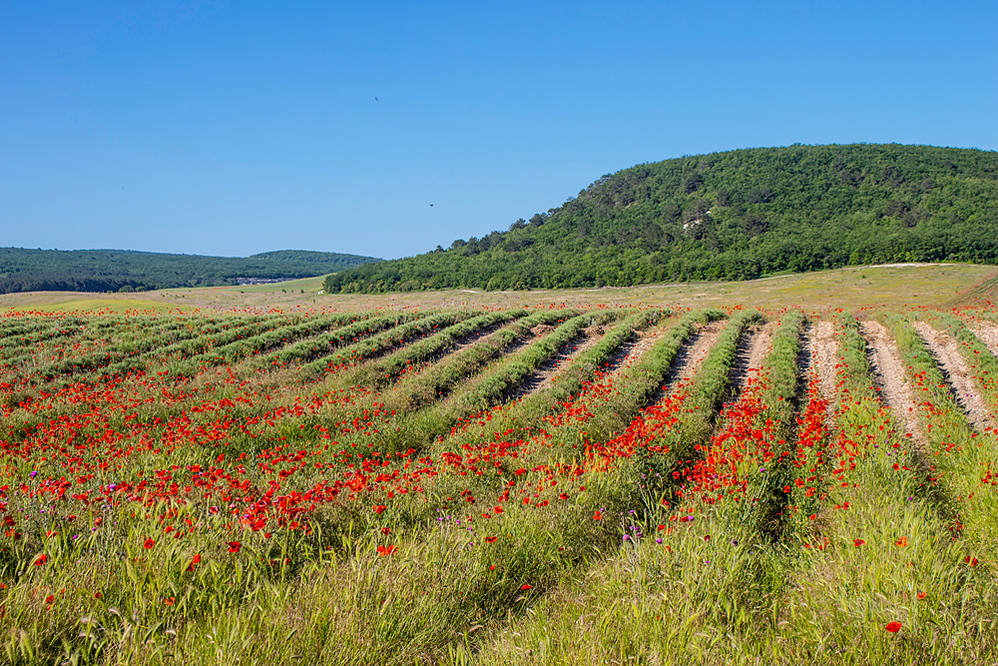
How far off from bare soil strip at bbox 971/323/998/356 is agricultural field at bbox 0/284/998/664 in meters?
3.66

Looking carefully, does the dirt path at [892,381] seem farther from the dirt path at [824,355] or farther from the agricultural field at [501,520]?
the dirt path at [824,355]

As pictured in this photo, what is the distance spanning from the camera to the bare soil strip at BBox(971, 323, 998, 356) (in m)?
16.3

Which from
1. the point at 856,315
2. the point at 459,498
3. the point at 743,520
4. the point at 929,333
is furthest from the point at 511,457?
the point at 856,315

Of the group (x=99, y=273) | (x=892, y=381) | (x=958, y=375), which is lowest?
(x=892, y=381)

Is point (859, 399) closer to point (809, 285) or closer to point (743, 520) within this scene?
point (743, 520)

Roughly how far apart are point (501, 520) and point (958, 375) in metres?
14.4

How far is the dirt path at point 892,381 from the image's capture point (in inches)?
393

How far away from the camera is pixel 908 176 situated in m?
97.5

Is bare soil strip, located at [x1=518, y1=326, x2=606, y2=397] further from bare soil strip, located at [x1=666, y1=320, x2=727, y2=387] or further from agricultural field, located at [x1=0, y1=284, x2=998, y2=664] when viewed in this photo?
bare soil strip, located at [x1=666, y1=320, x2=727, y2=387]

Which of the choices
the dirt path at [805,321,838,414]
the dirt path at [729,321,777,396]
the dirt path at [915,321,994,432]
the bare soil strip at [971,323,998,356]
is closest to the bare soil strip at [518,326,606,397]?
the dirt path at [729,321,777,396]

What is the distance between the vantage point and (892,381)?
1369cm

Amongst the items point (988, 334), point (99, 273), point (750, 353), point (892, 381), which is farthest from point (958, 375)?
point (99, 273)

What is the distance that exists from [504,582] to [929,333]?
21.2 metres

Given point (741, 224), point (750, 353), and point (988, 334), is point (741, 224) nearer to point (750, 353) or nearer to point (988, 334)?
point (988, 334)
